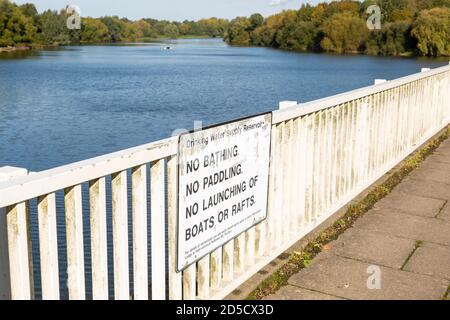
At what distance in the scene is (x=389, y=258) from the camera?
432cm

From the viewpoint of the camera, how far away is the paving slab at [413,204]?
5.52 m

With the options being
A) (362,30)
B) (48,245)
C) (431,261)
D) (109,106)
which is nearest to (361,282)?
(431,261)

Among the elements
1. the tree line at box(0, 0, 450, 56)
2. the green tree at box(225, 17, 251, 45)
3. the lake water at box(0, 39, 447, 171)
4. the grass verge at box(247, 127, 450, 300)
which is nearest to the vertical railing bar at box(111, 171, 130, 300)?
the grass verge at box(247, 127, 450, 300)

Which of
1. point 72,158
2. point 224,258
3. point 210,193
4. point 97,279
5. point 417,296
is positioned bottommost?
point 72,158

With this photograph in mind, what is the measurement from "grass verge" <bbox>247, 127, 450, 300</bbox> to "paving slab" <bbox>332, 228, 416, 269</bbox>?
0.11 meters

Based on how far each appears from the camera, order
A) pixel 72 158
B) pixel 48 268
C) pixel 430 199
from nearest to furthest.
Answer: pixel 48 268
pixel 430 199
pixel 72 158

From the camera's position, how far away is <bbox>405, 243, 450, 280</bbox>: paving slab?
4.09 meters

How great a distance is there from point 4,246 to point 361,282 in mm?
2450

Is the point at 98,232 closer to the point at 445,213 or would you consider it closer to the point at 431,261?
the point at 431,261

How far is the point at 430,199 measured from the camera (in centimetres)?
596

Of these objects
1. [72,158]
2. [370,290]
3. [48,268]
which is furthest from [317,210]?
[72,158]

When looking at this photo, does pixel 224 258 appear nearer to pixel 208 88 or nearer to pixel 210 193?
pixel 210 193

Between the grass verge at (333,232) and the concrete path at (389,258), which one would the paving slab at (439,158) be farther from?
the concrete path at (389,258)
